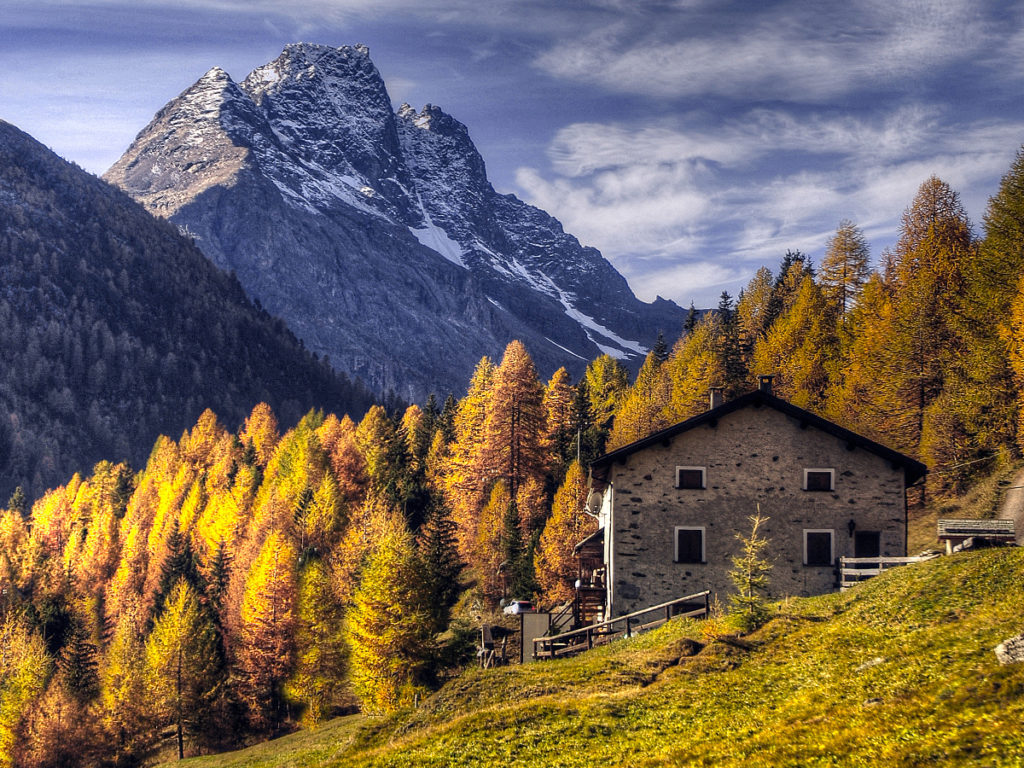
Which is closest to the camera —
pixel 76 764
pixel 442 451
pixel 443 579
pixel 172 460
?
pixel 443 579

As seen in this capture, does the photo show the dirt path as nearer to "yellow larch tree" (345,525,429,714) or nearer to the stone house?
the stone house

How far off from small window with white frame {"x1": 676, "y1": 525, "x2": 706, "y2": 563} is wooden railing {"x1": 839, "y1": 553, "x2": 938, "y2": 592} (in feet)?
18.6

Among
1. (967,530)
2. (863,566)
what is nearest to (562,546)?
(863,566)

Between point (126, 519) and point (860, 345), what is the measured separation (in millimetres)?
92611

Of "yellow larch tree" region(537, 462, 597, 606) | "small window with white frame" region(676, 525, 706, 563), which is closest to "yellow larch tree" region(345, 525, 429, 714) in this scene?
"yellow larch tree" region(537, 462, 597, 606)

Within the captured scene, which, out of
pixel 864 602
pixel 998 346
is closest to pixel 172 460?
pixel 998 346

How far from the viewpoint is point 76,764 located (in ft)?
225

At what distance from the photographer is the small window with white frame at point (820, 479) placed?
39.4m

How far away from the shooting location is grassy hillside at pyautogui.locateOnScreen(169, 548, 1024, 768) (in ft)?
48.9

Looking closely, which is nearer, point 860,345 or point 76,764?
point 860,345

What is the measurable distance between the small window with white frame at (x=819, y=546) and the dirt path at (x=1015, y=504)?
810 centimetres

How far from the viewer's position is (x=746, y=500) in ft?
130

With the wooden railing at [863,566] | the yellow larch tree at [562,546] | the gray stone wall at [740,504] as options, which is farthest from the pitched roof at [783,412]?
the yellow larch tree at [562,546]

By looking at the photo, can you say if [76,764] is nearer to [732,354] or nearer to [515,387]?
[515,387]
